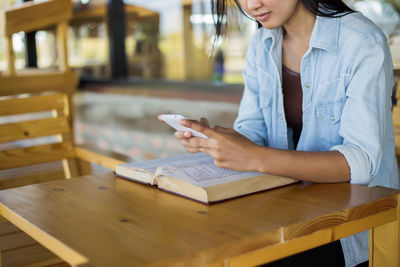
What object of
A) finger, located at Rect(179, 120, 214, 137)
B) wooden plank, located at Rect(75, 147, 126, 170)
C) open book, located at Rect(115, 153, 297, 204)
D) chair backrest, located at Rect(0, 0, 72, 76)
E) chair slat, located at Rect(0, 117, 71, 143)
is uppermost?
chair backrest, located at Rect(0, 0, 72, 76)

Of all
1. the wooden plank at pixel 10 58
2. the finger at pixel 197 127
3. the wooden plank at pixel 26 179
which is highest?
the wooden plank at pixel 10 58

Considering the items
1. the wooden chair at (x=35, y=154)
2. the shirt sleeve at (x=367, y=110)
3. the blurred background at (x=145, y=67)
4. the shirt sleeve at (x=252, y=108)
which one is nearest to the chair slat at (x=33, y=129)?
the wooden chair at (x=35, y=154)

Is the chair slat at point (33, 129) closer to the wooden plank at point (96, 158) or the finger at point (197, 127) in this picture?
the wooden plank at point (96, 158)

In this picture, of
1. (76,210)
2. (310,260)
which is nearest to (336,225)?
(310,260)

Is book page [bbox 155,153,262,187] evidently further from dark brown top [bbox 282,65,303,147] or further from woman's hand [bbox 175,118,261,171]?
dark brown top [bbox 282,65,303,147]

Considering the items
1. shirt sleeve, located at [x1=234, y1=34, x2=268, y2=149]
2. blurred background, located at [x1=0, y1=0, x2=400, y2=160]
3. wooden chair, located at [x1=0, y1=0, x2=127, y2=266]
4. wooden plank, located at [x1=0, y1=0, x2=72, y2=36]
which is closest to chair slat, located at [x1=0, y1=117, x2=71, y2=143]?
wooden chair, located at [x1=0, y1=0, x2=127, y2=266]

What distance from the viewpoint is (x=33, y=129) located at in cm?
186

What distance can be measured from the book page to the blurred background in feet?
8.66

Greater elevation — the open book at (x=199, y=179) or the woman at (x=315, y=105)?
the woman at (x=315, y=105)

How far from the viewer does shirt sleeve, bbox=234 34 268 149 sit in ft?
4.58

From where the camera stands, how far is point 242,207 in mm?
817

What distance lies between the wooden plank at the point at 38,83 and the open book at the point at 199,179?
5.95 ft

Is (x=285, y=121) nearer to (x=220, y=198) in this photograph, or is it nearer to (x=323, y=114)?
(x=323, y=114)

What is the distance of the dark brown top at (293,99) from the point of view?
1342 millimetres
